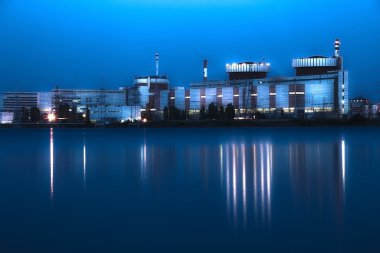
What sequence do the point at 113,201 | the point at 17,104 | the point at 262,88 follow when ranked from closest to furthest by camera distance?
the point at 113,201 → the point at 262,88 → the point at 17,104

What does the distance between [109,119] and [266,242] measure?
6102 cm

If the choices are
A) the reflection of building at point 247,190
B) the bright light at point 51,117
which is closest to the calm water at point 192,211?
the reflection of building at point 247,190

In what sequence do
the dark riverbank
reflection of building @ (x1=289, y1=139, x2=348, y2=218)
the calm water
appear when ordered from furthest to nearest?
the dark riverbank → reflection of building @ (x1=289, y1=139, x2=348, y2=218) → the calm water

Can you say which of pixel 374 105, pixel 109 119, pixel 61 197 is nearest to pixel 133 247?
pixel 61 197

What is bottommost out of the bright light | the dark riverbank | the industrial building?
the dark riverbank

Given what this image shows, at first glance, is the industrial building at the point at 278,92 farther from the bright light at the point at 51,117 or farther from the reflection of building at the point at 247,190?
the reflection of building at the point at 247,190

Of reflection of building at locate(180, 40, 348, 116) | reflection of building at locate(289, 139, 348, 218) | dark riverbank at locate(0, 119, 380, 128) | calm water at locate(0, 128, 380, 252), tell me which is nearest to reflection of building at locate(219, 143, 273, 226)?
calm water at locate(0, 128, 380, 252)

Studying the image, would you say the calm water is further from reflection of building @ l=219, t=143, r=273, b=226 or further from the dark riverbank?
the dark riverbank

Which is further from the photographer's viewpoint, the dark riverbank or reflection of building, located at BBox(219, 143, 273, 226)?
the dark riverbank

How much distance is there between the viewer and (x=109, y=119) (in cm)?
6412

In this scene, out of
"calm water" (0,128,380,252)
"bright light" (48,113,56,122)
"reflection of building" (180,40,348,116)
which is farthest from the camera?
"bright light" (48,113,56,122)

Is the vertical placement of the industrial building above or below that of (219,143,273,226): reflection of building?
above

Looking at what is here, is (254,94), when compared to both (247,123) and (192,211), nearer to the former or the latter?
(247,123)

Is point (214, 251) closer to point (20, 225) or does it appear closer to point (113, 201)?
point (20, 225)
